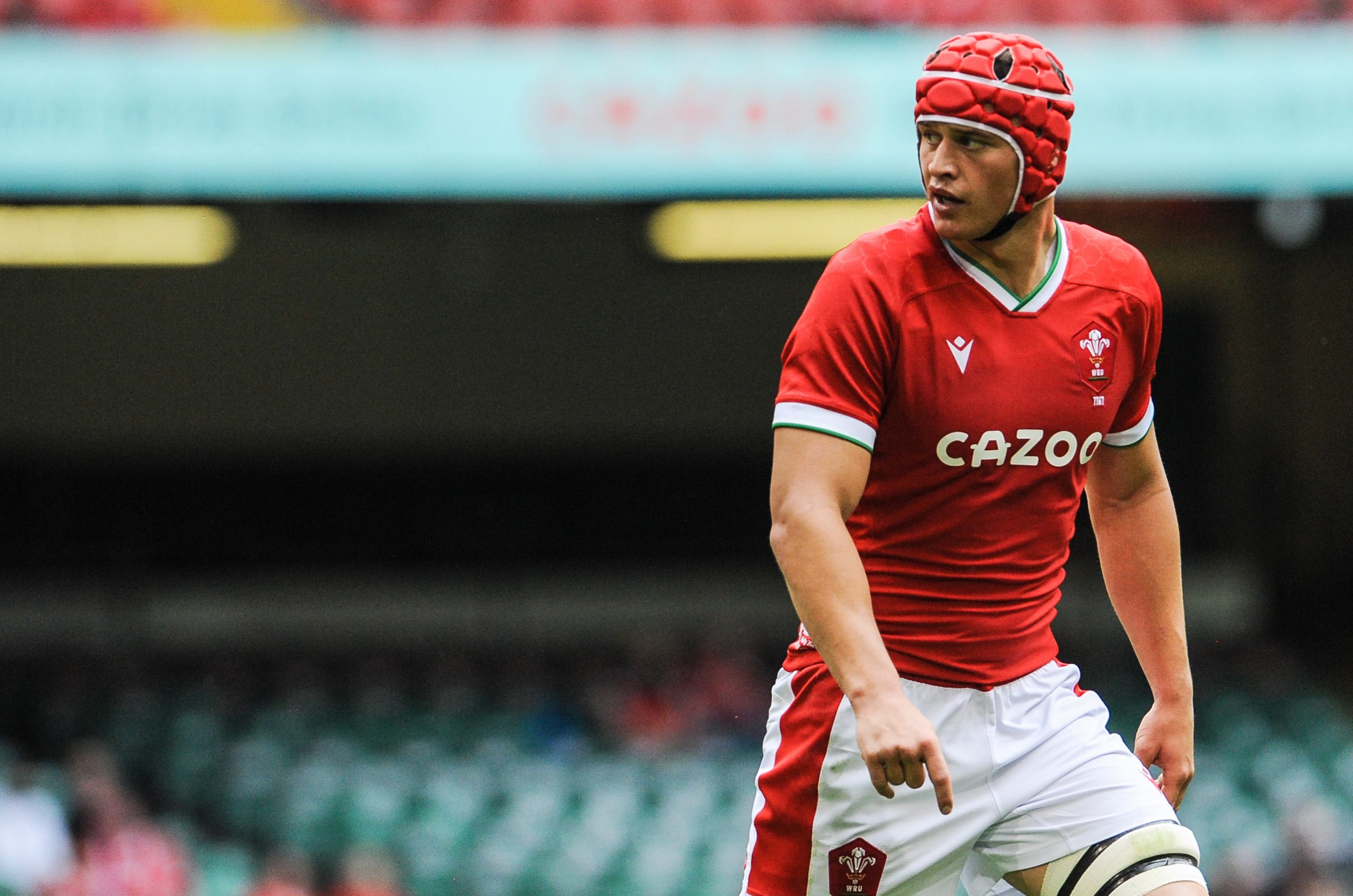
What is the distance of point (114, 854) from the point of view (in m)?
8.36

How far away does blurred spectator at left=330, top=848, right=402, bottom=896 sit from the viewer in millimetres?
8547

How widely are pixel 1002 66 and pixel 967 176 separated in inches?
6.9

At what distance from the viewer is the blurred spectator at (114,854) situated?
8250mm

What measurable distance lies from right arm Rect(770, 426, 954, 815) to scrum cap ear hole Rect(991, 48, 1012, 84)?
0.62 metres

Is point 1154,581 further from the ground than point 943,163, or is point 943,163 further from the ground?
point 943,163

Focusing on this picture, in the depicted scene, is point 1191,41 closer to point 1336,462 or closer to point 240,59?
point 240,59

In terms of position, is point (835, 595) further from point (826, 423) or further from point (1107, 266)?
point (1107, 266)

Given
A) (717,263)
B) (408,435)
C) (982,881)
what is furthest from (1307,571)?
(982,881)

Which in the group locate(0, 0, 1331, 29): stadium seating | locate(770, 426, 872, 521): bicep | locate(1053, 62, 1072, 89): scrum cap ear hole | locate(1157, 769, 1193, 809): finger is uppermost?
locate(0, 0, 1331, 29): stadium seating

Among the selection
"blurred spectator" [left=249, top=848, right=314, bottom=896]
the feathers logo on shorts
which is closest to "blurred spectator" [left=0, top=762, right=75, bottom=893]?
"blurred spectator" [left=249, top=848, right=314, bottom=896]

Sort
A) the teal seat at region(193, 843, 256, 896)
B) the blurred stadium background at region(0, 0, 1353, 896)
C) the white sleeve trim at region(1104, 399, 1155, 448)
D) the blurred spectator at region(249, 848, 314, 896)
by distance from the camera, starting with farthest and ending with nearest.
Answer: the blurred stadium background at region(0, 0, 1353, 896)
the teal seat at region(193, 843, 256, 896)
the blurred spectator at region(249, 848, 314, 896)
the white sleeve trim at region(1104, 399, 1155, 448)

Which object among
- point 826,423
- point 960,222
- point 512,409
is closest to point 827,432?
point 826,423

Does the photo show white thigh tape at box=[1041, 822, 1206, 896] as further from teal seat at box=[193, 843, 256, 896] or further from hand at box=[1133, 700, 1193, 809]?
teal seat at box=[193, 843, 256, 896]

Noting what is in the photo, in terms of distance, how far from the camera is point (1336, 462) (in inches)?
588
